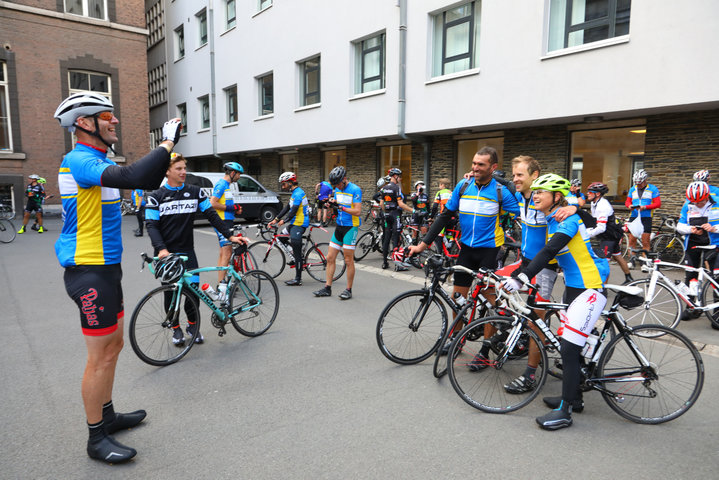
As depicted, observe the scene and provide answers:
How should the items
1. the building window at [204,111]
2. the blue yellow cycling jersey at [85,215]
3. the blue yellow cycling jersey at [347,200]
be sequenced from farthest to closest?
the building window at [204,111] < the blue yellow cycling jersey at [347,200] < the blue yellow cycling jersey at [85,215]

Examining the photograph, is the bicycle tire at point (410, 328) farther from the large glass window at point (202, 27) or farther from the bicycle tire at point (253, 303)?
the large glass window at point (202, 27)

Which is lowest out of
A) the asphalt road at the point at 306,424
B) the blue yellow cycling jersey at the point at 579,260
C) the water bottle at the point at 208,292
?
the asphalt road at the point at 306,424

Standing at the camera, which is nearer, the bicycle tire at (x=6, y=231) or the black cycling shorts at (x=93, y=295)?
the black cycling shorts at (x=93, y=295)

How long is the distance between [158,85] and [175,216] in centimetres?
3034

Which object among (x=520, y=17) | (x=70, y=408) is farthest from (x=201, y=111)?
(x=70, y=408)

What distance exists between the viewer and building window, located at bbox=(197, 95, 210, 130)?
25.8 meters

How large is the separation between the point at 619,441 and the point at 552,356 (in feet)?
2.62

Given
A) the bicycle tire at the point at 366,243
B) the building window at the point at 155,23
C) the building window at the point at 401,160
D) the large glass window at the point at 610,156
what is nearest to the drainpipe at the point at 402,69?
the building window at the point at 401,160

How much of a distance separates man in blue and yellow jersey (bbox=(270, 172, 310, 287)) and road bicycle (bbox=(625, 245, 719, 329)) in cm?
483

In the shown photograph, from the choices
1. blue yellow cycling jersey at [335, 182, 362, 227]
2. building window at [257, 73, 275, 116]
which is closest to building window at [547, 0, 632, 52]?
blue yellow cycling jersey at [335, 182, 362, 227]

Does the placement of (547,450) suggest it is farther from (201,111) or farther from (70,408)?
(201,111)

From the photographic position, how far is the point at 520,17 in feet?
36.8

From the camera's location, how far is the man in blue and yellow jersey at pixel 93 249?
2.79 meters

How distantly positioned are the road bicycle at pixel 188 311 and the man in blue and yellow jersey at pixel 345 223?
5.54ft
